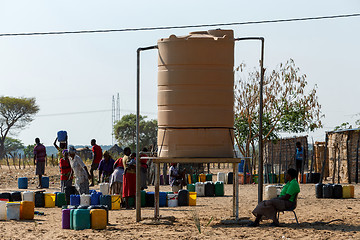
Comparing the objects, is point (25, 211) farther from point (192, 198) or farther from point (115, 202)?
point (192, 198)

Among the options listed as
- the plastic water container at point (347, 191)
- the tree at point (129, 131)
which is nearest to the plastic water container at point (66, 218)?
Answer: the plastic water container at point (347, 191)

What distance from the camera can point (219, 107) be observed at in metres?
12.6

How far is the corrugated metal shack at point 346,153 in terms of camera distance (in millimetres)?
25969

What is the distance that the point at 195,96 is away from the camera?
12.4 m

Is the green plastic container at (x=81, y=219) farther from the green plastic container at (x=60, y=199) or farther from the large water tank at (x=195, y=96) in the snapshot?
the green plastic container at (x=60, y=199)

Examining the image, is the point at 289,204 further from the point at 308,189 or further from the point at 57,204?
the point at 308,189

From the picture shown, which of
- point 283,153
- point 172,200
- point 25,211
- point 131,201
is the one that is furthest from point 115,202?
point 283,153

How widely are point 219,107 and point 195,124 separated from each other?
55 centimetres

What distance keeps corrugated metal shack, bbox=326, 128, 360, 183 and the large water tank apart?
46.3 ft

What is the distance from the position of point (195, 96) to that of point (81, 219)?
3.02 m

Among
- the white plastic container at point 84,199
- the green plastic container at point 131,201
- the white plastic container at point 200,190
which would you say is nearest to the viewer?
the white plastic container at point 84,199

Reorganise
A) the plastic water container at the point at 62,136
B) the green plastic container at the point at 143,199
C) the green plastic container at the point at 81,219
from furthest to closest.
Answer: the plastic water container at the point at 62,136 < the green plastic container at the point at 143,199 < the green plastic container at the point at 81,219

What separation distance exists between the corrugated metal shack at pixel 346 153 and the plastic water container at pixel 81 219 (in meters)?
15.1

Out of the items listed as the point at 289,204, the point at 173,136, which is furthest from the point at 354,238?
the point at 173,136
